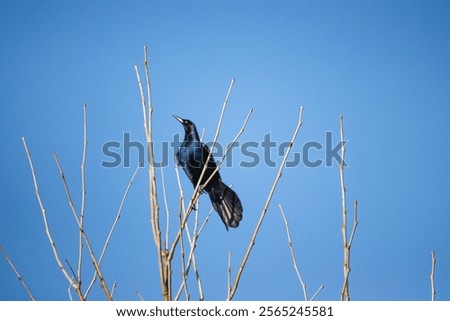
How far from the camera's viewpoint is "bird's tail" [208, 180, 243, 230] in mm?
4348

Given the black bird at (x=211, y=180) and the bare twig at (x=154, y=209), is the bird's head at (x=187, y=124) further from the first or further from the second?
the bare twig at (x=154, y=209)

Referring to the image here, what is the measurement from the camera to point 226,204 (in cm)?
449

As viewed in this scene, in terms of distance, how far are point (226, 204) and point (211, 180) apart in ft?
1.44

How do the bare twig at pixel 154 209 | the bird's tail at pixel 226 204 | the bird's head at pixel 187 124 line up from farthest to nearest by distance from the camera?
the bird's head at pixel 187 124 → the bird's tail at pixel 226 204 → the bare twig at pixel 154 209

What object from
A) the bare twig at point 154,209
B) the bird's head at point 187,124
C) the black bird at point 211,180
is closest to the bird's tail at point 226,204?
the black bird at point 211,180

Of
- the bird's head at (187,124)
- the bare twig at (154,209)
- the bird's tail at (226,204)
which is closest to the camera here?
the bare twig at (154,209)

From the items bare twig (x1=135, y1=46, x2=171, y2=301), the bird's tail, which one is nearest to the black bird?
the bird's tail

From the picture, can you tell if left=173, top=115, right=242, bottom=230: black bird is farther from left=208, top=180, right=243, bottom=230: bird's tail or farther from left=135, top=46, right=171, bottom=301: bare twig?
left=135, top=46, right=171, bottom=301: bare twig

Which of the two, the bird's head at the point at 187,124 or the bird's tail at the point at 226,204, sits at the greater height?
the bird's head at the point at 187,124

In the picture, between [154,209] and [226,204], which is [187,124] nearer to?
[226,204]

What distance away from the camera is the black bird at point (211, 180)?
14.4ft
